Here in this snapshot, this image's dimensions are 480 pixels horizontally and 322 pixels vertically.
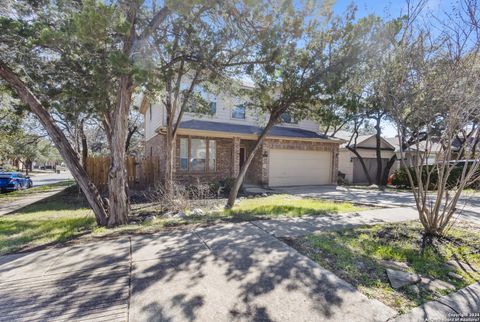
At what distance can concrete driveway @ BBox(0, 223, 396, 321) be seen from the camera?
259 centimetres

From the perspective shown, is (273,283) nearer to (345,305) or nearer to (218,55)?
(345,305)

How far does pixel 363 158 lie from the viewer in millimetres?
20672

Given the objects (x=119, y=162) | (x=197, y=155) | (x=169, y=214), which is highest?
(x=197, y=155)

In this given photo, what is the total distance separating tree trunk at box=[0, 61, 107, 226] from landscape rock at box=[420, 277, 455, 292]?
20.7 ft

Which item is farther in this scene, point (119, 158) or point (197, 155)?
point (197, 155)

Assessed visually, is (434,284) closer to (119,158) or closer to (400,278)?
(400,278)

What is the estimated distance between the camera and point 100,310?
262cm

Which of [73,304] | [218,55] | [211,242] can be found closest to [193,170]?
[218,55]

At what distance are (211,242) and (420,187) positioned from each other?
4101 millimetres

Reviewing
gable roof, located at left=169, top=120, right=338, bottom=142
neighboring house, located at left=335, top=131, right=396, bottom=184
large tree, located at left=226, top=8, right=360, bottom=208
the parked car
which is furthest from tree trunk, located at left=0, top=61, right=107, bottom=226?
neighboring house, located at left=335, top=131, right=396, bottom=184

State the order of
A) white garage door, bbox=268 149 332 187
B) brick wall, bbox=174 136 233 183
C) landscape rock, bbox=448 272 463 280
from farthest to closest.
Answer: white garage door, bbox=268 149 332 187
brick wall, bbox=174 136 233 183
landscape rock, bbox=448 272 463 280

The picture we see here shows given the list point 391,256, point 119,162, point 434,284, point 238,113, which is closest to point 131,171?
point 238,113

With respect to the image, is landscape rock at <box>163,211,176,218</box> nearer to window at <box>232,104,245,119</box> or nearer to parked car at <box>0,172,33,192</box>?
window at <box>232,104,245,119</box>

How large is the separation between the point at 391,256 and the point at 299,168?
11.3 m
